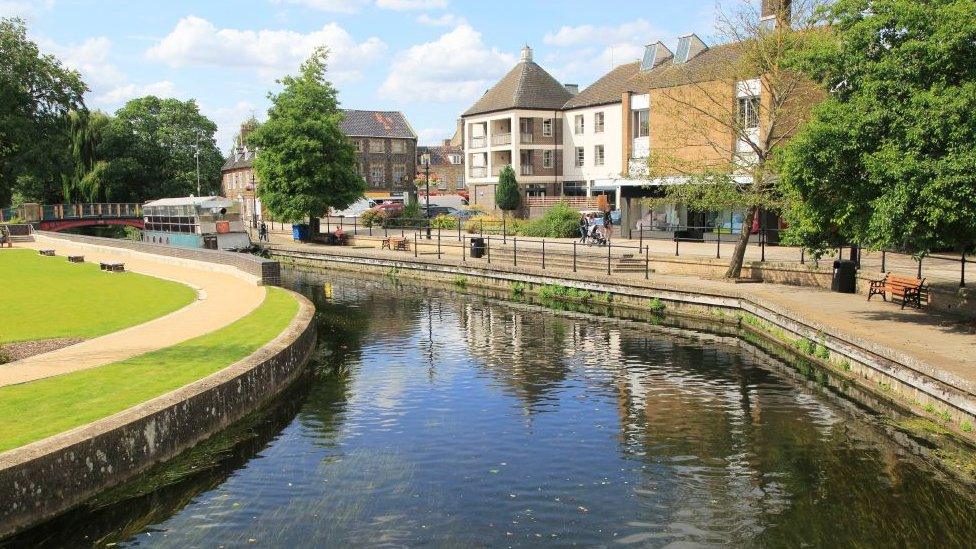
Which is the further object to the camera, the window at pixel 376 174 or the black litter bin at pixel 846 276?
the window at pixel 376 174

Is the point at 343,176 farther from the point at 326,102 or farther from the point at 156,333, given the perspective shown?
the point at 156,333

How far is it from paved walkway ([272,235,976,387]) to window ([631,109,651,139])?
22.3 metres

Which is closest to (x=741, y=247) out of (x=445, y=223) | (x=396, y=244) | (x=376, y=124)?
(x=396, y=244)

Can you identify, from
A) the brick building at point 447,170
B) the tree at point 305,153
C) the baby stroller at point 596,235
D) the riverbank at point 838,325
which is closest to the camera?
the riverbank at point 838,325

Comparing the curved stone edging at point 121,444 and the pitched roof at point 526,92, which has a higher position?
the pitched roof at point 526,92

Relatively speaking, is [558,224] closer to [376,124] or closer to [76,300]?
[76,300]

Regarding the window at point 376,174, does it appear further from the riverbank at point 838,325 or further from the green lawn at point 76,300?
the riverbank at point 838,325

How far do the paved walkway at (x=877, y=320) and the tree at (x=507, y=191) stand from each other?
2907 cm

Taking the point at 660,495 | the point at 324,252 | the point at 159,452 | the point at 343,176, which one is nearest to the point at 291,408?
the point at 159,452

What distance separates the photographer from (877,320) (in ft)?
64.1

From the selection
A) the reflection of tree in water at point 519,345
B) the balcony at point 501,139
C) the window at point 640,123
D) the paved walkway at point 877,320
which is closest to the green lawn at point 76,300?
the reflection of tree in water at point 519,345

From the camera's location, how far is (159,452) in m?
12.0

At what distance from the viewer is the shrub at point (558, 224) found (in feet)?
148

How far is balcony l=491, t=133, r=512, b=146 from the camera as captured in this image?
6244cm
